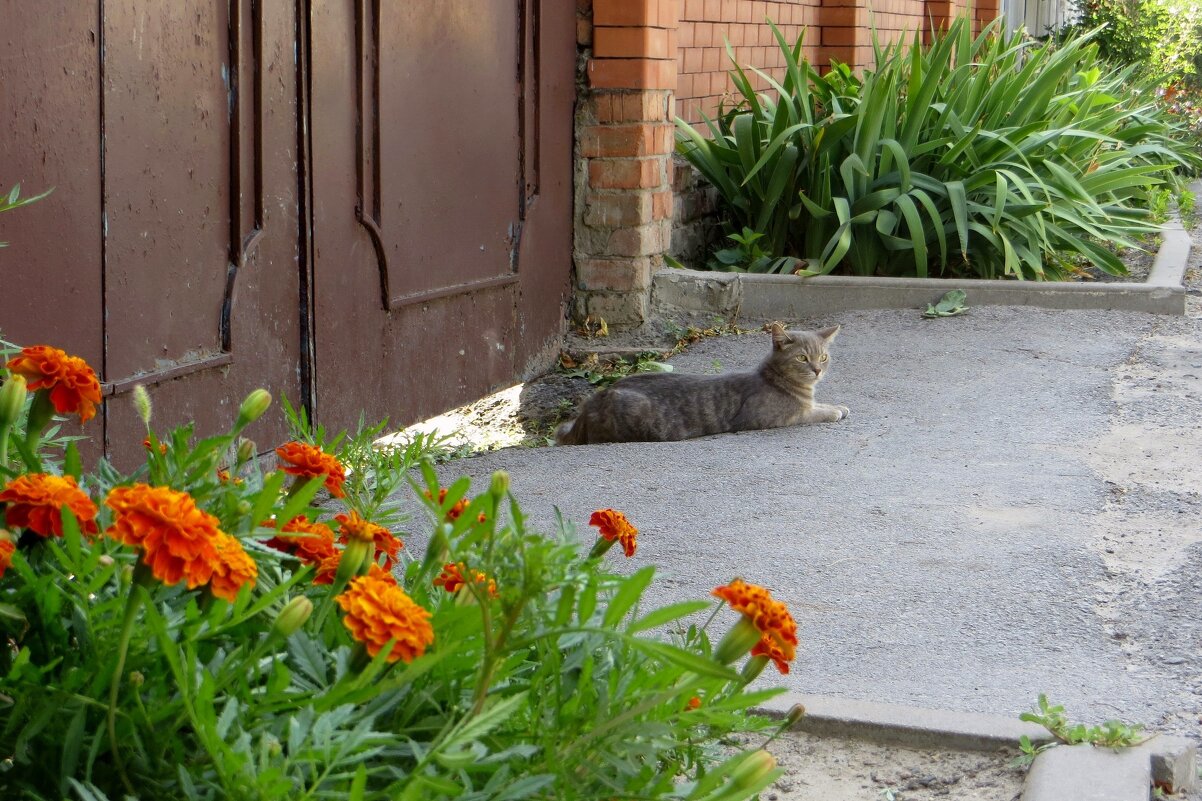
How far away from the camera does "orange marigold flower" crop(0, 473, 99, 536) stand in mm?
1386

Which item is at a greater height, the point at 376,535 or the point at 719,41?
the point at 719,41

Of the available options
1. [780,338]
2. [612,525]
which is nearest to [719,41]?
[780,338]

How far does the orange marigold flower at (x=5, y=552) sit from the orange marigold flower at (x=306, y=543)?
32 cm

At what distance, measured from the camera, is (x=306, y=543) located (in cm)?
170

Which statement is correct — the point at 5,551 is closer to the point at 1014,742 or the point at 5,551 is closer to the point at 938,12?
the point at 1014,742

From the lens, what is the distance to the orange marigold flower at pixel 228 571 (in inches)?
49.5

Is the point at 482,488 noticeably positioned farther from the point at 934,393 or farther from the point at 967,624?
the point at 934,393

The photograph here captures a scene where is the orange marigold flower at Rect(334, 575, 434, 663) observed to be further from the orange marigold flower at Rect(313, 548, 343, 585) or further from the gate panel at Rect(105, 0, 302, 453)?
the gate panel at Rect(105, 0, 302, 453)

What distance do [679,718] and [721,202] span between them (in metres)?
6.80

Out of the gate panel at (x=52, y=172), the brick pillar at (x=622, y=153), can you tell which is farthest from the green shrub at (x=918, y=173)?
the gate panel at (x=52, y=172)

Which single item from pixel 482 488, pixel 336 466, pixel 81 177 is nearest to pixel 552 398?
pixel 482 488

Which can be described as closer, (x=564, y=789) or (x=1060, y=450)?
(x=564, y=789)

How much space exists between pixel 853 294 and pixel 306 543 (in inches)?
218

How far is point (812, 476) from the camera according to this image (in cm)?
449
